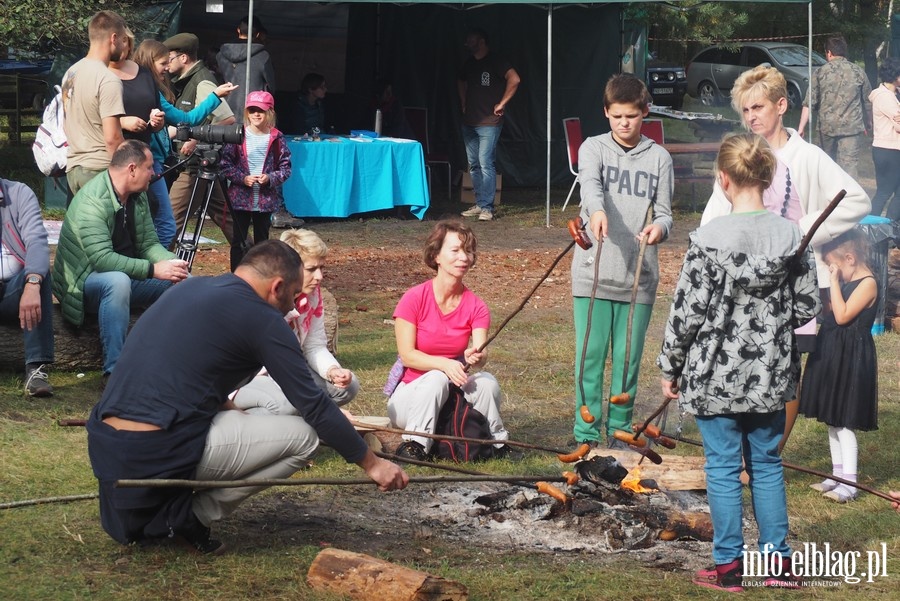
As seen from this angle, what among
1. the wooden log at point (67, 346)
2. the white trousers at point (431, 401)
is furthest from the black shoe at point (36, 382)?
the white trousers at point (431, 401)

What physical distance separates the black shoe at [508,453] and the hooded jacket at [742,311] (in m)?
1.72

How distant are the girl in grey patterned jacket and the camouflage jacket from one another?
31.9 feet

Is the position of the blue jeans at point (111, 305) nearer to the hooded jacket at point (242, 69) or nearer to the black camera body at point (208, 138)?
the black camera body at point (208, 138)

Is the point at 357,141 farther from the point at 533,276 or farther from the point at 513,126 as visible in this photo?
the point at 513,126

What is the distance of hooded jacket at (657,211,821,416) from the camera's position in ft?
11.8

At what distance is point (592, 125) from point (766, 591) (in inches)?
514

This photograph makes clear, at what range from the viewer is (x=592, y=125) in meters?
16.2

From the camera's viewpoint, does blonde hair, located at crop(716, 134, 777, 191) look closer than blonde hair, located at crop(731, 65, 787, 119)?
Yes

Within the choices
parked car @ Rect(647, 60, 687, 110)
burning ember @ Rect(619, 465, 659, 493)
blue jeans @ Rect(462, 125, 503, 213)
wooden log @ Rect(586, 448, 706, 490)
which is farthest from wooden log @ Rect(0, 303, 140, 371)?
parked car @ Rect(647, 60, 687, 110)

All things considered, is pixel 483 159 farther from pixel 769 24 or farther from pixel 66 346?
pixel 769 24

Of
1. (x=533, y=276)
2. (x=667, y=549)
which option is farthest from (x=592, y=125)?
(x=667, y=549)

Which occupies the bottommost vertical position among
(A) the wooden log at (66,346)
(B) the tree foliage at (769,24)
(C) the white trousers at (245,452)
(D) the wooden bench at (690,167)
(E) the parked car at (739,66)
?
(A) the wooden log at (66,346)

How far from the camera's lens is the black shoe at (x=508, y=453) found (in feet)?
17.4

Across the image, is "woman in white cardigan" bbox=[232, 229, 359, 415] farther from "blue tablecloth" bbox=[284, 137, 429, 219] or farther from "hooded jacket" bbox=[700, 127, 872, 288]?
"blue tablecloth" bbox=[284, 137, 429, 219]
